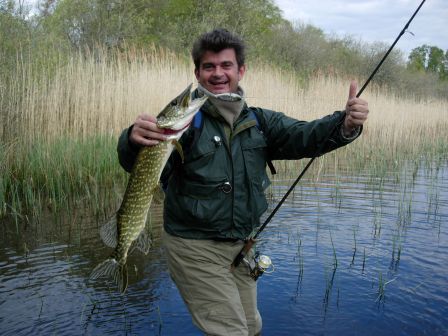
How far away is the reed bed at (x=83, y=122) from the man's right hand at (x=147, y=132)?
12.5ft

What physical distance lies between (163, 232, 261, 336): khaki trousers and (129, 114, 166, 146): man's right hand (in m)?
0.57

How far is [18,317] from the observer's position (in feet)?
12.1

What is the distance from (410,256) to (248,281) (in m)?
2.78

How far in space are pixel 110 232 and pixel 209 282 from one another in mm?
632

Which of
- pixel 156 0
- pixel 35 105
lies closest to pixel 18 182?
pixel 35 105

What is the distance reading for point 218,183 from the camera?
2553 millimetres

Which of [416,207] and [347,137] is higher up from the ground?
[347,137]

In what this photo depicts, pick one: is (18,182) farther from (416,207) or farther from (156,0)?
(156,0)

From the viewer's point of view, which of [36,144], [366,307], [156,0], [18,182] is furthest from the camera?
[156,0]

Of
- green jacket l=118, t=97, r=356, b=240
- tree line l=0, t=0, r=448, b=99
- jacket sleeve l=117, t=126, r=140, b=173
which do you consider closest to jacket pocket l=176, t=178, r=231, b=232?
green jacket l=118, t=97, r=356, b=240

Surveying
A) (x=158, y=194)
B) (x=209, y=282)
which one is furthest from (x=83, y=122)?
(x=209, y=282)

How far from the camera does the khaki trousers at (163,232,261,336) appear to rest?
243cm

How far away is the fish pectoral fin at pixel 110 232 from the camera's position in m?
2.68

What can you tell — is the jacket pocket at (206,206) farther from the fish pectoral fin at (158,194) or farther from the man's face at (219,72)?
the man's face at (219,72)
